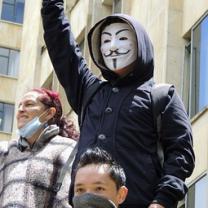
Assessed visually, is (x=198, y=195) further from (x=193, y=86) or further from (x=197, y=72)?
(x=197, y=72)

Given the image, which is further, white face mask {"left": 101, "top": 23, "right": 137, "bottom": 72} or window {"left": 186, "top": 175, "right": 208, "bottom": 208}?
window {"left": 186, "top": 175, "right": 208, "bottom": 208}

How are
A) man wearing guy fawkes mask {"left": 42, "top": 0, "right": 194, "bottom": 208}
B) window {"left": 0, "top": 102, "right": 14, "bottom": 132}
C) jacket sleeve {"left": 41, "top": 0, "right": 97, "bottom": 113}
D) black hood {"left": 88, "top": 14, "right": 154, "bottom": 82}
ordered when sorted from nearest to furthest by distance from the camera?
man wearing guy fawkes mask {"left": 42, "top": 0, "right": 194, "bottom": 208}
black hood {"left": 88, "top": 14, "right": 154, "bottom": 82}
jacket sleeve {"left": 41, "top": 0, "right": 97, "bottom": 113}
window {"left": 0, "top": 102, "right": 14, "bottom": 132}

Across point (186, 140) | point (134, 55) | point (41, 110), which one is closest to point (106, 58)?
point (134, 55)

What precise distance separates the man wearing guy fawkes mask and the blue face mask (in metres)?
0.89

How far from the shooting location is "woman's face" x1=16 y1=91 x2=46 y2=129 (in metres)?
7.75

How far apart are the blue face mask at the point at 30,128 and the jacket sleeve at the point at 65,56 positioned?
86 centimetres

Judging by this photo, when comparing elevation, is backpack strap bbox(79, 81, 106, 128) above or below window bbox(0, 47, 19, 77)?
above

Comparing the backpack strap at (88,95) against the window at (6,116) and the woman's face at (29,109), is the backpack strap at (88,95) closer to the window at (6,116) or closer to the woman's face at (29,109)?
the woman's face at (29,109)

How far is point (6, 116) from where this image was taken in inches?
1748

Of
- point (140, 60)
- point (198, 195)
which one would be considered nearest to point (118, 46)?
point (140, 60)

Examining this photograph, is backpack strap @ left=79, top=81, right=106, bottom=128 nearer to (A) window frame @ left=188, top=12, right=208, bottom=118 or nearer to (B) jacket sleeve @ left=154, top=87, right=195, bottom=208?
(B) jacket sleeve @ left=154, top=87, right=195, bottom=208

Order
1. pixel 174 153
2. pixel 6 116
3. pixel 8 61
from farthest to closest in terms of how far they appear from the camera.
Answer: pixel 8 61, pixel 6 116, pixel 174 153

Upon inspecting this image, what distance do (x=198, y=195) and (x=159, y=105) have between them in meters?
12.8

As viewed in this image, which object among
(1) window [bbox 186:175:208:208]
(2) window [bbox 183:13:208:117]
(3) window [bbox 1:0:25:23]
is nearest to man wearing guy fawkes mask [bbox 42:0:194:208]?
(1) window [bbox 186:175:208:208]
